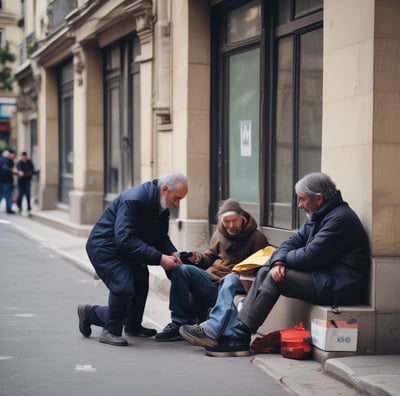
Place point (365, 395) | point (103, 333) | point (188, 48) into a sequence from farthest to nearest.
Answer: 1. point (188, 48)
2. point (103, 333)
3. point (365, 395)

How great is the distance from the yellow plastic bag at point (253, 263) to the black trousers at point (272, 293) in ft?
1.33

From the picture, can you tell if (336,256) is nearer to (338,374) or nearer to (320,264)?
(320,264)

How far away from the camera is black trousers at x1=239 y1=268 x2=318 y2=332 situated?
7852 mm

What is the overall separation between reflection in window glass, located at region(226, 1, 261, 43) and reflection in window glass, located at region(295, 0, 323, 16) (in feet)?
3.82

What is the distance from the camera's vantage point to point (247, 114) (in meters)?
12.2

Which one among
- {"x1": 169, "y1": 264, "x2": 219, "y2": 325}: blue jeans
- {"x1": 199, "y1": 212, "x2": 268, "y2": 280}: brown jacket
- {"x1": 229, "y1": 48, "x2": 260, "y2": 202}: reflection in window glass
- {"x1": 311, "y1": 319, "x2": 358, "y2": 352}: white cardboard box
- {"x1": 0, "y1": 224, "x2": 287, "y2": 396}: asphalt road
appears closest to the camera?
{"x1": 0, "y1": 224, "x2": 287, "y2": 396}: asphalt road

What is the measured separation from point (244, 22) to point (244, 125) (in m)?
1.27

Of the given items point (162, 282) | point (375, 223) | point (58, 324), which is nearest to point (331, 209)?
point (375, 223)

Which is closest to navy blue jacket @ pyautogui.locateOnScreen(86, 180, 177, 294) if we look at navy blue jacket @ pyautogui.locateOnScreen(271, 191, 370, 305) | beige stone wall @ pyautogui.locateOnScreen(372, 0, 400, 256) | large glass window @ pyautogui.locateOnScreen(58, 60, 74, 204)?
navy blue jacket @ pyautogui.locateOnScreen(271, 191, 370, 305)

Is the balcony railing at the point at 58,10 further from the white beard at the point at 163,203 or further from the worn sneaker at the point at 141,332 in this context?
the white beard at the point at 163,203

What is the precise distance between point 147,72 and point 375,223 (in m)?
7.80

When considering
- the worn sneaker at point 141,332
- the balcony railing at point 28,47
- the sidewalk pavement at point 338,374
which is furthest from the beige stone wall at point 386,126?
the balcony railing at point 28,47

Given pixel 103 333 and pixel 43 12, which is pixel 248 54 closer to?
pixel 103 333

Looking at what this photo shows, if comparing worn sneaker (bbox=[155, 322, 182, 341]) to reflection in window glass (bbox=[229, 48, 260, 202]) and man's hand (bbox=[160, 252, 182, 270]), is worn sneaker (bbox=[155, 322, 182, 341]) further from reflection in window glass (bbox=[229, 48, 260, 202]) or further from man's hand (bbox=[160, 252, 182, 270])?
reflection in window glass (bbox=[229, 48, 260, 202])
